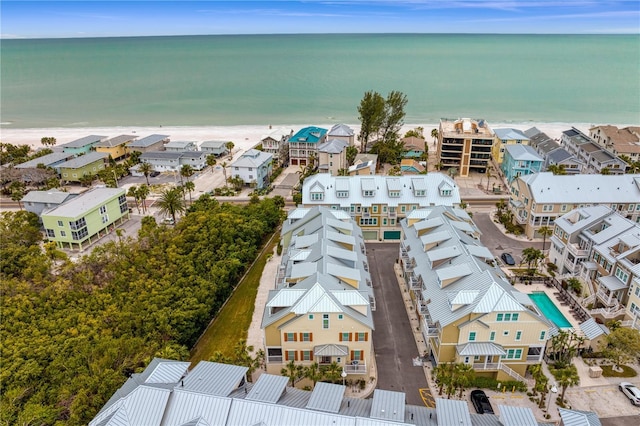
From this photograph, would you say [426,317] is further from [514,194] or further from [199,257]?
[514,194]

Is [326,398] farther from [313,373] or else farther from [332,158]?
[332,158]

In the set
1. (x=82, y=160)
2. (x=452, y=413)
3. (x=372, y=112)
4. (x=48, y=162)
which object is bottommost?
(x=452, y=413)

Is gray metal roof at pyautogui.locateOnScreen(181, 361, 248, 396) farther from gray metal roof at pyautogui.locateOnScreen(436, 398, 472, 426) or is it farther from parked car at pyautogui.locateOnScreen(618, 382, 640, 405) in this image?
parked car at pyautogui.locateOnScreen(618, 382, 640, 405)

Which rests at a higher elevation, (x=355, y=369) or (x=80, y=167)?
(x=80, y=167)

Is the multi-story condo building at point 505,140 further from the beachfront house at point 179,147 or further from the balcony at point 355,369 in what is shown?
the beachfront house at point 179,147

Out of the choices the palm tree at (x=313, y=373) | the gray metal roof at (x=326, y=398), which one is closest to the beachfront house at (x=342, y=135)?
the palm tree at (x=313, y=373)

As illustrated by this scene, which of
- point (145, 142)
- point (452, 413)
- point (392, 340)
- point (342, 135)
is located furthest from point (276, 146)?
point (452, 413)

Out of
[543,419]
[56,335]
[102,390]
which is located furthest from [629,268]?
[56,335]
